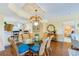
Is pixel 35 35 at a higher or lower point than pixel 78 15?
lower

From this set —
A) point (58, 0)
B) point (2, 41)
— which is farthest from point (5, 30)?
point (58, 0)

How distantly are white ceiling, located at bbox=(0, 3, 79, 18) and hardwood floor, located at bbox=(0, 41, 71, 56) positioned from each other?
402 mm

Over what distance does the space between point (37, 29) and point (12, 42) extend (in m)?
0.38

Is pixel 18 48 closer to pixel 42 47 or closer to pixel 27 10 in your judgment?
pixel 42 47

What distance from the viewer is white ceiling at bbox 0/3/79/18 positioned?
1.59 metres

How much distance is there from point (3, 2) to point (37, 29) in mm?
605

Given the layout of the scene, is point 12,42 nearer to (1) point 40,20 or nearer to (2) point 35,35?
(2) point 35,35

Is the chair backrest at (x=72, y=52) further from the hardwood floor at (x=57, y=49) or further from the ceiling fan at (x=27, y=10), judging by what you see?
the ceiling fan at (x=27, y=10)

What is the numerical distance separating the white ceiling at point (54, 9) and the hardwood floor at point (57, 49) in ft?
1.32

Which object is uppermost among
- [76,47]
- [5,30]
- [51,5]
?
[51,5]

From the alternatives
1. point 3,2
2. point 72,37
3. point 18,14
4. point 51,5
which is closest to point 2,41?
point 18,14

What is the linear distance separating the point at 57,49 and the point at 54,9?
0.55 m

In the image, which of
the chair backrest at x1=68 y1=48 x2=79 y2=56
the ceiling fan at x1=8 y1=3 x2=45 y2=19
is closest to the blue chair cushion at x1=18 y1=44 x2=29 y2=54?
the ceiling fan at x1=8 y1=3 x2=45 y2=19

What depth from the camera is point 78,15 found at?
1.59 meters
